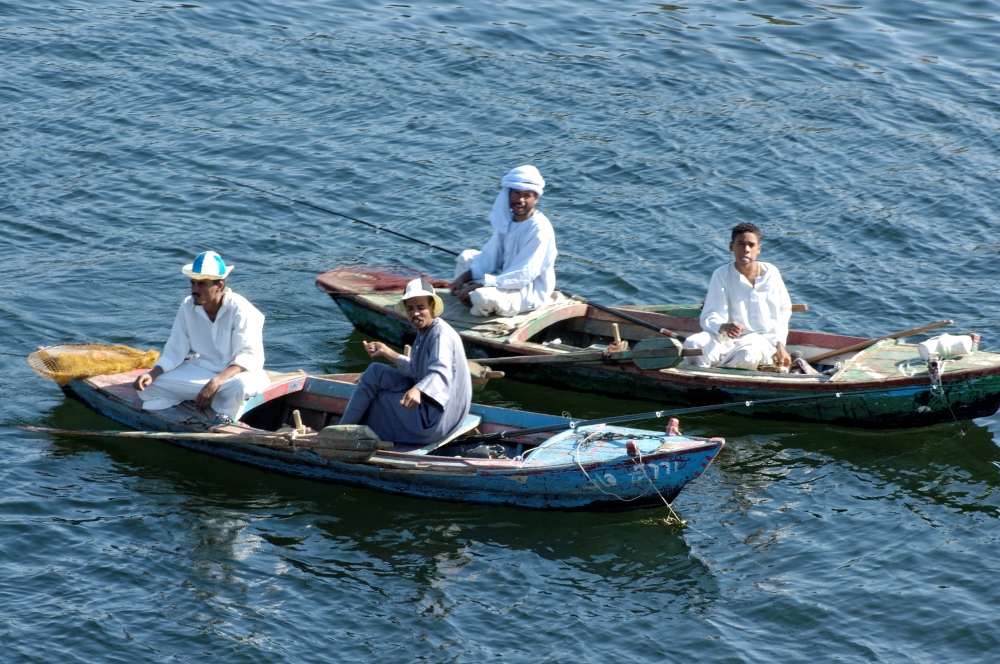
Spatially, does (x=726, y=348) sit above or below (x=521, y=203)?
below

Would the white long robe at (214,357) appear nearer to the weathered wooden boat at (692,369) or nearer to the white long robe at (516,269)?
the weathered wooden boat at (692,369)

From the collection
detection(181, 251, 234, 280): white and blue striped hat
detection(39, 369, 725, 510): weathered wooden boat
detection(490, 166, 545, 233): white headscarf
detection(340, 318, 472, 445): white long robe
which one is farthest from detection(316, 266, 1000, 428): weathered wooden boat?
detection(181, 251, 234, 280): white and blue striped hat

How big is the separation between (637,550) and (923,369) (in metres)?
2.91

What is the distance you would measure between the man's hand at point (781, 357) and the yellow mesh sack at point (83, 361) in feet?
16.3

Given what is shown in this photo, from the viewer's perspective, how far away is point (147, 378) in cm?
838

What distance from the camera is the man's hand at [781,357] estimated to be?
945 cm

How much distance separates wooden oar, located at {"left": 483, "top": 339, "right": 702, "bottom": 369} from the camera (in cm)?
909

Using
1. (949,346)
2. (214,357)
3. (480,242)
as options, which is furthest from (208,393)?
(949,346)

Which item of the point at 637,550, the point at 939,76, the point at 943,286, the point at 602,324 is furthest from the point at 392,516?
the point at 939,76

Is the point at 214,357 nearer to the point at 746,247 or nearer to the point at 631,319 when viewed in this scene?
the point at 631,319

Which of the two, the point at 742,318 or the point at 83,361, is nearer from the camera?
the point at 83,361

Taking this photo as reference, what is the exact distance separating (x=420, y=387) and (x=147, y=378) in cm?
217

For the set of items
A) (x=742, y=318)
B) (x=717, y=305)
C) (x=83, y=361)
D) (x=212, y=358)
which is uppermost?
(x=717, y=305)

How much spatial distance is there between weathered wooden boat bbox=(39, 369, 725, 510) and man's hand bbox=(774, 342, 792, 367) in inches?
85.1
